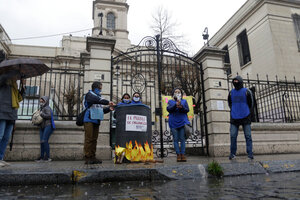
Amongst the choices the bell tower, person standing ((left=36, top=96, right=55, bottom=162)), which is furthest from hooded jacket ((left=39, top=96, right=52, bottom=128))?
the bell tower

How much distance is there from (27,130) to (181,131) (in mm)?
4213

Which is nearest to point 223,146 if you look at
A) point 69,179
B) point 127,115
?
point 127,115

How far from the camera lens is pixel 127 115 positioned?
514 centimetres

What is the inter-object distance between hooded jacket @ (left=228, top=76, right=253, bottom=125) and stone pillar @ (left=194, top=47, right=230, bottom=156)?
1.62 m

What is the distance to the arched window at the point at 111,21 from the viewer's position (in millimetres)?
33062

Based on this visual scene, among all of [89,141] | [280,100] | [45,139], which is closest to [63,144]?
[45,139]

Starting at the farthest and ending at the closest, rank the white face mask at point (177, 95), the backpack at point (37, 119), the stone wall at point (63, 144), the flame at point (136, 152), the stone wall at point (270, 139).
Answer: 1. the stone wall at point (270, 139)
2. the stone wall at point (63, 144)
3. the backpack at point (37, 119)
4. the white face mask at point (177, 95)
5. the flame at point (136, 152)

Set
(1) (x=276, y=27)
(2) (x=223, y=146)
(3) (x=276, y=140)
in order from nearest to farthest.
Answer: (2) (x=223, y=146)
(3) (x=276, y=140)
(1) (x=276, y=27)

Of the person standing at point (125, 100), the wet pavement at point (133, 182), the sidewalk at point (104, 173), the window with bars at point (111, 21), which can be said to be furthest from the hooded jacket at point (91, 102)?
the window with bars at point (111, 21)

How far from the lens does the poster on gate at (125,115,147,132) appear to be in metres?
5.05

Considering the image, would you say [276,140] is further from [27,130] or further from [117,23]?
[117,23]

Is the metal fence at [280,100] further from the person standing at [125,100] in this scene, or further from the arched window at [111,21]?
the arched window at [111,21]

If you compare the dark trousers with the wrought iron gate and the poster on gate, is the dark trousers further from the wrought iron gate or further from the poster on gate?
the wrought iron gate

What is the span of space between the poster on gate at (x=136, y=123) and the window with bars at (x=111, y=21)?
30297 mm
